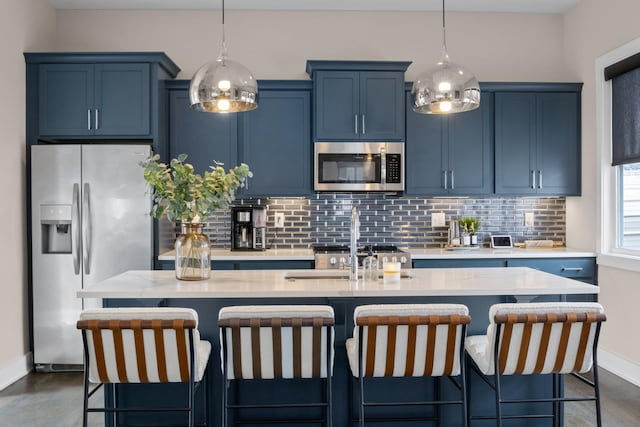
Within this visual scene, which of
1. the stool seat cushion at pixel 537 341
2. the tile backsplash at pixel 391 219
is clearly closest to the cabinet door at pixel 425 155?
the tile backsplash at pixel 391 219

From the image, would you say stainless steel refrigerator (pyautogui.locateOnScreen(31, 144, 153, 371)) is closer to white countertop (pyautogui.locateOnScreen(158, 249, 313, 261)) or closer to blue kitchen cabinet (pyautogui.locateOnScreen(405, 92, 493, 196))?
white countertop (pyautogui.locateOnScreen(158, 249, 313, 261))

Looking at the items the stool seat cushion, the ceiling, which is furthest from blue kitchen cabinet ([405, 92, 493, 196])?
the stool seat cushion

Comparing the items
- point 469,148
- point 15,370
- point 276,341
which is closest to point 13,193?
point 15,370

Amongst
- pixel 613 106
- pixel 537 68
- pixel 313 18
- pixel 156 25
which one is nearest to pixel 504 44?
pixel 537 68

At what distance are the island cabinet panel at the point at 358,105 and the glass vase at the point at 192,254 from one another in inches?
79.5

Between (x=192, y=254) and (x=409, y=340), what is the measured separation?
1.26 meters

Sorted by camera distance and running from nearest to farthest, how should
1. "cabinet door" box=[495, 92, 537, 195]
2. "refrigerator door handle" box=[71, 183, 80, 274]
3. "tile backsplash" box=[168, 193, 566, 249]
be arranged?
"refrigerator door handle" box=[71, 183, 80, 274], "cabinet door" box=[495, 92, 537, 195], "tile backsplash" box=[168, 193, 566, 249]

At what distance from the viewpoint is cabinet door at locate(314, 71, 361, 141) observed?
4.62 metres

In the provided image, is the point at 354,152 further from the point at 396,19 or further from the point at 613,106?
the point at 613,106

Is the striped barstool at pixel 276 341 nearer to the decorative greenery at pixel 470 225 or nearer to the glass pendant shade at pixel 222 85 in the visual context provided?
the glass pendant shade at pixel 222 85

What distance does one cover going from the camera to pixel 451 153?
4.83 m

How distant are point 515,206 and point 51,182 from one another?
13.6ft

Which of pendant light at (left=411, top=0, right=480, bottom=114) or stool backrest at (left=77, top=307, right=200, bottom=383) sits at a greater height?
pendant light at (left=411, top=0, right=480, bottom=114)

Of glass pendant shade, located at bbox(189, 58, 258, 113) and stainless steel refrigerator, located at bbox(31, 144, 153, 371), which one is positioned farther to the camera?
stainless steel refrigerator, located at bbox(31, 144, 153, 371)
